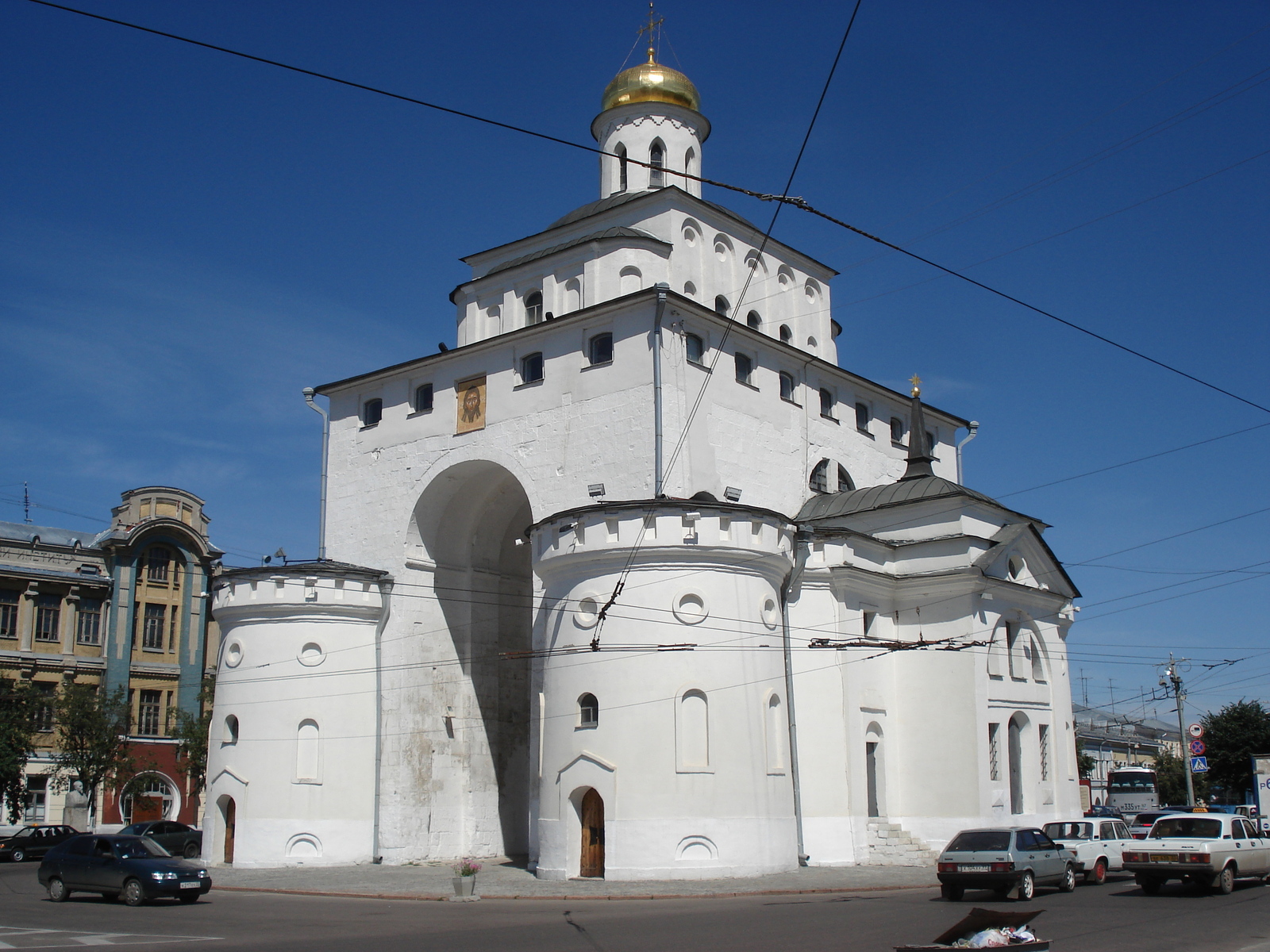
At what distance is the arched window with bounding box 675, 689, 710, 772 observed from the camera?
22.1 meters

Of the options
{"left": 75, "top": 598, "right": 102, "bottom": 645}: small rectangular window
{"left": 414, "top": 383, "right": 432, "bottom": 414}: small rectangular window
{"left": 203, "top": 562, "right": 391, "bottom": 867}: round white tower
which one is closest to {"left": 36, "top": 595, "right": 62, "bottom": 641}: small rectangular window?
{"left": 75, "top": 598, "right": 102, "bottom": 645}: small rectangular window

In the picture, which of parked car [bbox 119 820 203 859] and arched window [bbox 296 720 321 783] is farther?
parked car [bbox 119 820 203 859]

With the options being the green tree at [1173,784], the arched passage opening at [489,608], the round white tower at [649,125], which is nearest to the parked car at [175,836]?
the arched passage opening at [489,608]

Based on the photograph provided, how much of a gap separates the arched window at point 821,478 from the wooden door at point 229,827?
1553cm

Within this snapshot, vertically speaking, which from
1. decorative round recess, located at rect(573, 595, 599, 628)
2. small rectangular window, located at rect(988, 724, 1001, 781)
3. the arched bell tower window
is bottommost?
small rectangular window, located at rect(988, 724, 1001, 781)

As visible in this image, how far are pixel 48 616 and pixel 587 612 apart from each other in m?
29.0

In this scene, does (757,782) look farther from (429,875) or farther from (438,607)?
(438,607)

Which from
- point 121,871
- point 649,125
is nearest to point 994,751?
point 121,871

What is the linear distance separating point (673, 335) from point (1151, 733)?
4113 inches

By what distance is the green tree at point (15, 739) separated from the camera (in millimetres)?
36156

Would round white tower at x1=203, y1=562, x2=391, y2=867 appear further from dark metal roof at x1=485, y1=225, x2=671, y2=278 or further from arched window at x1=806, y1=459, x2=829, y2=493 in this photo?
arched window at x1=806, y1=459, x2=829, y2=493

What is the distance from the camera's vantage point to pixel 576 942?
42.4 ft

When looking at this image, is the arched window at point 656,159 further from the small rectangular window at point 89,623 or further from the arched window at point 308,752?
the small rectangular window at point 89,623

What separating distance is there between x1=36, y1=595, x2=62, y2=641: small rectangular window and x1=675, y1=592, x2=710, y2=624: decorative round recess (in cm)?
3045
